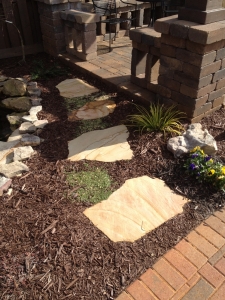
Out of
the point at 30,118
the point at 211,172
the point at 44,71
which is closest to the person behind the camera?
the point at 211,172

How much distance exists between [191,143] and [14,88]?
2.85 m

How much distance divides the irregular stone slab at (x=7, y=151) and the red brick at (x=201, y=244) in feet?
6.63

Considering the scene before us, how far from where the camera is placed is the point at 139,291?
78.2 inches

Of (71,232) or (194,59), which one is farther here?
(194,59)

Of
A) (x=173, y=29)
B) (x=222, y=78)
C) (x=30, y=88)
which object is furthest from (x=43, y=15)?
(x=222, y=78)

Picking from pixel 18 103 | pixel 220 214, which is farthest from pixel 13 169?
pixel 220 214

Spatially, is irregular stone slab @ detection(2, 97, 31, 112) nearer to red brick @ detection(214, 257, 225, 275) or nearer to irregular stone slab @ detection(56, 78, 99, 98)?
irregular stone slab @ detection(56, 78, 99, 98)

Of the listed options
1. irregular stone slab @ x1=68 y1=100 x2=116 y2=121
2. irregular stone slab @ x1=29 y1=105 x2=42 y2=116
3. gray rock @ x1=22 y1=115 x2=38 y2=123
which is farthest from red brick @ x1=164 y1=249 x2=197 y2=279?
irregular stone slab @ x1=29 y1=105 x2=42 y2=116

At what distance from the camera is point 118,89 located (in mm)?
4402

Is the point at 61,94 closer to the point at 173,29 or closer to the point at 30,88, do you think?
the point at 30,88

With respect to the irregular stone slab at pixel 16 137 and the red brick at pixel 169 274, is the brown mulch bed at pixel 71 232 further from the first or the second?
the irregular stone slab at pixel 16 137

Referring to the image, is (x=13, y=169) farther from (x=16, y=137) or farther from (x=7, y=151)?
(x=16, y=137)

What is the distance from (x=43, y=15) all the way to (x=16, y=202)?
13.8ft

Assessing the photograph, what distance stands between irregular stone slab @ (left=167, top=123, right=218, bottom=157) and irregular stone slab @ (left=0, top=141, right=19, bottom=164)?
175cm
